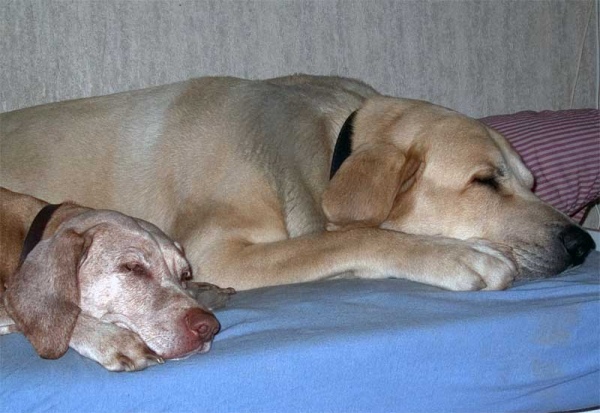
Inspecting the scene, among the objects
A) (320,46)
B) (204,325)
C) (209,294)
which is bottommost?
(209,294)

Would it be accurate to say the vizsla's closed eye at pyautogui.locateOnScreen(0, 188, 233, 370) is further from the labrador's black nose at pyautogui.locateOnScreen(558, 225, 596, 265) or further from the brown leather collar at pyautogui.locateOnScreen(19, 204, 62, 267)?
the labrador's black nose at pyautogui.locateOnScreen(558, 225, 596, 265)

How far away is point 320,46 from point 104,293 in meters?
2.57

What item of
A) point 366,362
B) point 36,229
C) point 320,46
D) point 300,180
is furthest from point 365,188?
point 320,46

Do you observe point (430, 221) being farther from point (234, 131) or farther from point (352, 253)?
point (234, 131)

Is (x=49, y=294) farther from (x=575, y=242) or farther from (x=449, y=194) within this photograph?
(x=575, y=242)

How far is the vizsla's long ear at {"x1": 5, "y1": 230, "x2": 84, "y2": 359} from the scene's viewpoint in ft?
5.44

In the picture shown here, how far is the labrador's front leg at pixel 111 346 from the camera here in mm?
1593

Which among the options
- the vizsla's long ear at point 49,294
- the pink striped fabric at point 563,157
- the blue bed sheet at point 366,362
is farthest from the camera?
the pink striped fabric at point 563,157

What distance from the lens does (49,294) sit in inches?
70.1

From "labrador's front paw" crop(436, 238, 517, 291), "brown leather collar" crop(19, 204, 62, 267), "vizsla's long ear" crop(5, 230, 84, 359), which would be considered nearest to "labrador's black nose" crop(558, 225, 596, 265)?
"labrador's front paw" crop(436, 238, 517, 291)

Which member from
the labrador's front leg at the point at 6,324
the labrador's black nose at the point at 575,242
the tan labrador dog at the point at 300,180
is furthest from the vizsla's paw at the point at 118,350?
the labrador's black nose at the point at 575,242

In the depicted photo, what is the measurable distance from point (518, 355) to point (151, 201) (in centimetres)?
154

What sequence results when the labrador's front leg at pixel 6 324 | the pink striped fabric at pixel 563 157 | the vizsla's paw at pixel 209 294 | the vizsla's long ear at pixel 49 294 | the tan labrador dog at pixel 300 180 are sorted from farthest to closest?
the pink striped fabric at pixel 563 157
the tan labrador dog at pixel 300 180
the vizsla's paw at pixel 209 294
the labrador's front leg at pixel 6 324
the vizsla's long ear at pixel 49 294

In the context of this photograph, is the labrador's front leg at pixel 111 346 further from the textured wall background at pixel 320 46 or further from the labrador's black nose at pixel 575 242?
the textured wall background at pixel 320 46
